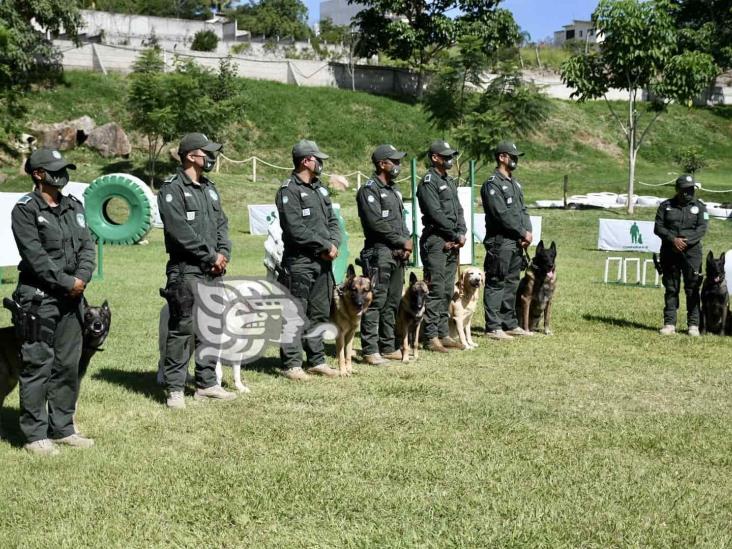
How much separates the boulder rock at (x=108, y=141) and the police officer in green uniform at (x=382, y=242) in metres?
31.5

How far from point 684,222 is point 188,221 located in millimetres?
7094

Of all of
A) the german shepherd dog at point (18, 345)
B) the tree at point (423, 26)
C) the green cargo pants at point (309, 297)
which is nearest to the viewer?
the german shepherd dog at point (18, 345)

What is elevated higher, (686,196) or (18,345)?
(686,196)

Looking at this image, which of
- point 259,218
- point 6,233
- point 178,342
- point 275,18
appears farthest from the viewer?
point 275,18

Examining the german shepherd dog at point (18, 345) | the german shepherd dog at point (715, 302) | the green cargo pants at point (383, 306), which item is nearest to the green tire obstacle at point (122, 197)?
the green cargo pants at point (383, 306)

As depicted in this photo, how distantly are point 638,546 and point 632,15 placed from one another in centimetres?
2519

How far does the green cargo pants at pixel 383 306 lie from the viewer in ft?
30.1

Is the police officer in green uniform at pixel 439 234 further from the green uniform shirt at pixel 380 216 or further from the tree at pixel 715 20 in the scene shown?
the tree at pixel 715 20

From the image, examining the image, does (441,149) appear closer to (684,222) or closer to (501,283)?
(501,283)

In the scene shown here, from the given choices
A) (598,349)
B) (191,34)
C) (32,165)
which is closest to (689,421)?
(598,349)

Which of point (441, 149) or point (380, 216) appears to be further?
point (441, 149)

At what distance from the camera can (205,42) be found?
5712 cm

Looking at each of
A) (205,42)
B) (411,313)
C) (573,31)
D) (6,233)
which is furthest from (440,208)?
(573,31)

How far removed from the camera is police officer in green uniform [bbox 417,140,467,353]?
9953 mm
